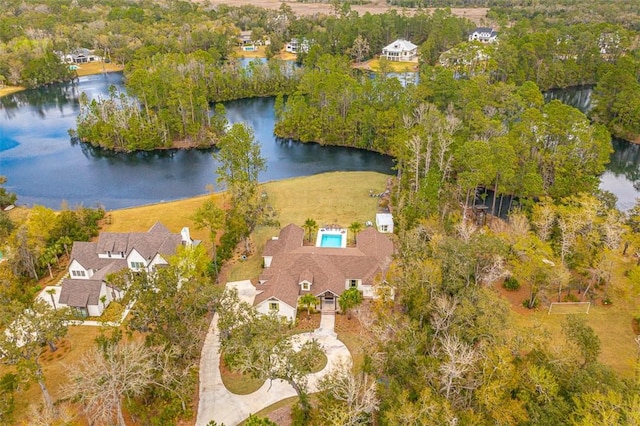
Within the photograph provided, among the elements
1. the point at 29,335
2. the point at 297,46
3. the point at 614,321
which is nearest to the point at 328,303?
the point at 29,335

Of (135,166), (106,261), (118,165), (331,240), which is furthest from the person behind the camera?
(118,165)

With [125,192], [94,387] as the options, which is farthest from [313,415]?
[125,192]

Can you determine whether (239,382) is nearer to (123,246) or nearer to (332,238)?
(123,246)

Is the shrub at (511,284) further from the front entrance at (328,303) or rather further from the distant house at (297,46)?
the distant house at (297,46)

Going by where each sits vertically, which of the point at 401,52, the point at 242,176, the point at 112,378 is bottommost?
the point at 242,176

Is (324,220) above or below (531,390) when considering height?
below

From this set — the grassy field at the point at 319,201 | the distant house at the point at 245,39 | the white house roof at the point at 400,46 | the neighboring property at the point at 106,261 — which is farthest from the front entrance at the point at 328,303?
the distant house at the point at 245,39

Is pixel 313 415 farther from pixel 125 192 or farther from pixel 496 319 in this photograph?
pixel 125 192
